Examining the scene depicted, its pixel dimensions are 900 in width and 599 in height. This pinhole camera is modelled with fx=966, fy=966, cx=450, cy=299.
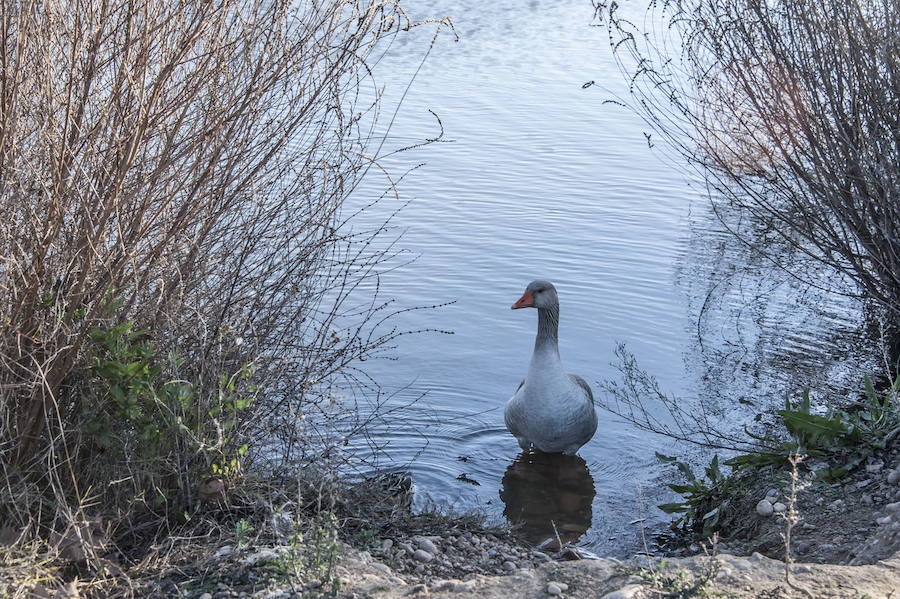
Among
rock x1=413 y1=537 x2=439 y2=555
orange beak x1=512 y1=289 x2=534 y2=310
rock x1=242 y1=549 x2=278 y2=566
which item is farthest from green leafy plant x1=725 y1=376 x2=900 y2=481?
rock x1=242 y1=549 x2=278 y2=566

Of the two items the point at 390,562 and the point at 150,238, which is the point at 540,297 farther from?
the point at 150,238

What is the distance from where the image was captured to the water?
7215 millimetres

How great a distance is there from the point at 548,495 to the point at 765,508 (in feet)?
6.25

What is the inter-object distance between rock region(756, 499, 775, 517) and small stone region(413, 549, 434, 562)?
209cm

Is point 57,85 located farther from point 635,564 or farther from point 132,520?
point 635,564

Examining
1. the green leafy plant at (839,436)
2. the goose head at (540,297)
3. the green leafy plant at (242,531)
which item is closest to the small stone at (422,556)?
the green leafy plant at (242,531)

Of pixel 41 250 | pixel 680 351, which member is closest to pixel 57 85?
pixel 41 250

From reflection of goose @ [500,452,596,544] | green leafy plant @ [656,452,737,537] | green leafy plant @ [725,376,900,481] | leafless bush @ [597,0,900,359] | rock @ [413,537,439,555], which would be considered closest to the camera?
rock @ [413,537,439,555]

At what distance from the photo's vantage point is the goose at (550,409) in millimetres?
7477

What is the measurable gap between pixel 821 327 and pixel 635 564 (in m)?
6.31

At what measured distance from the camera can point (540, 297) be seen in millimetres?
8438

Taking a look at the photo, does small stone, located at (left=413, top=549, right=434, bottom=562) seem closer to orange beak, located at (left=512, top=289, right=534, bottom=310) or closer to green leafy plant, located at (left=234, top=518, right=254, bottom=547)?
green leafy plant, located at (left=234, top=518, right=254, bottom=547)

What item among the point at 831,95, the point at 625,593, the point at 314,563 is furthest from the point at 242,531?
the point at 831,95

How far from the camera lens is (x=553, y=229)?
1206cm
